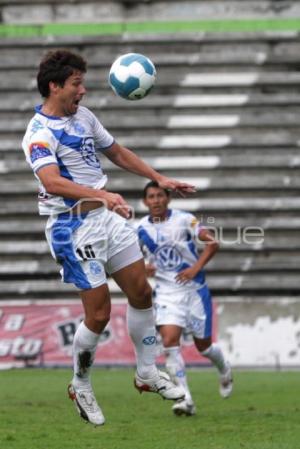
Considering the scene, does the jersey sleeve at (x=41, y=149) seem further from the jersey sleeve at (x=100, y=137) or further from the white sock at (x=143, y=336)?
the white sock at (x=143, y=336)

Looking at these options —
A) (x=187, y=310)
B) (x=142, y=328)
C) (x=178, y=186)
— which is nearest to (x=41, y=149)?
(x=178, y=186)

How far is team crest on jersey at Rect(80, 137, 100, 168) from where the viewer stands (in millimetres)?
8133

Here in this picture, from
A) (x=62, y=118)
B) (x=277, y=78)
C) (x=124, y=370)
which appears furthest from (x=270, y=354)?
(x=62, y=118)

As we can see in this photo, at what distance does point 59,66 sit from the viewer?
26.3 feet

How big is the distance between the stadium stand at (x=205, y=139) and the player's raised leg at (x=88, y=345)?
11.6 meters

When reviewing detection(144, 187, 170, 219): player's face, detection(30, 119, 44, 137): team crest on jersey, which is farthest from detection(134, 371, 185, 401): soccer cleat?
detection(144, 187, 170, 219): player's face

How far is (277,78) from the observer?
867 inches

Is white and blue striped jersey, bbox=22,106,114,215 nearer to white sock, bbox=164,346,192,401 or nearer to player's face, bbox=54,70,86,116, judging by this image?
player's face, bbox=54,70,86,116

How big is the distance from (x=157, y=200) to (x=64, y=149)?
3.69 meters

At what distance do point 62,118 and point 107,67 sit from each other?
1466cm

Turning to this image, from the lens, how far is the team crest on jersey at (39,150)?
25.8 feet

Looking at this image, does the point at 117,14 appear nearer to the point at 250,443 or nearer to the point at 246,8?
the point at 246,8

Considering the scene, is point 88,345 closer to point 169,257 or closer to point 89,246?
point 89,246

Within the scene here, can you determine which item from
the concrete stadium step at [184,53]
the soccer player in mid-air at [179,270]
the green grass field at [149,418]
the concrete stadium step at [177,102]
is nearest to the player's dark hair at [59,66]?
the green grass field at [149,418]
